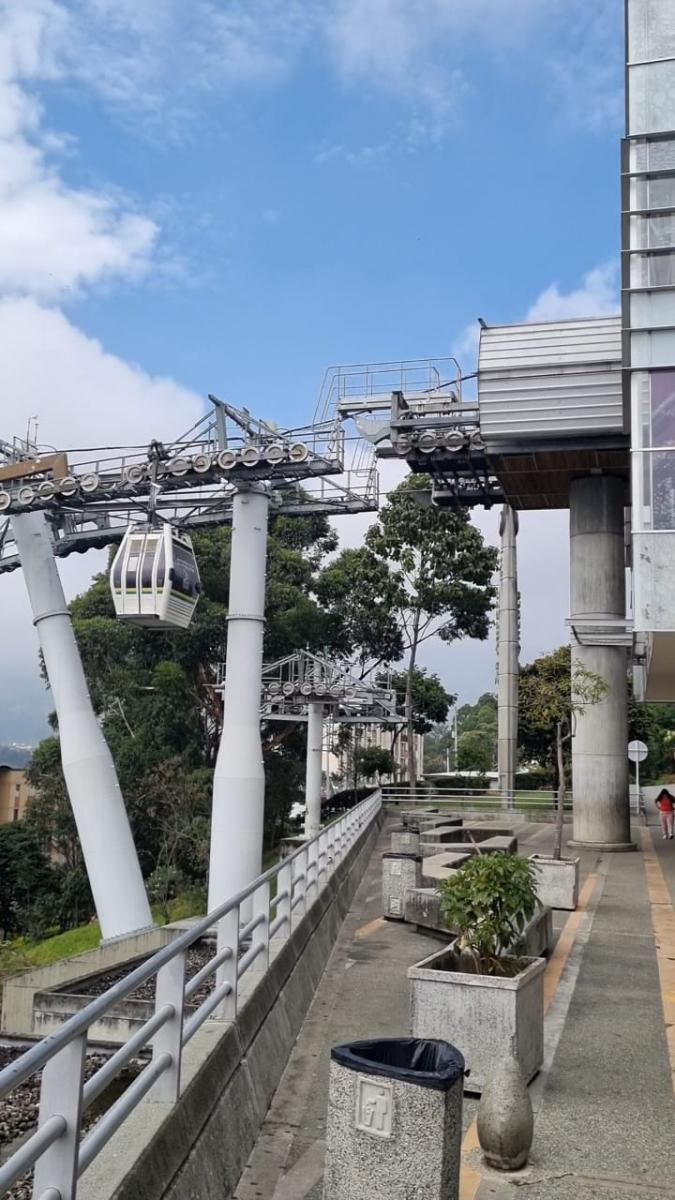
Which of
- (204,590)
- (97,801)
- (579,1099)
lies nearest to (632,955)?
(579,1099)

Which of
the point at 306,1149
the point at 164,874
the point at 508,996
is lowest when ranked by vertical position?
the point at 164,874

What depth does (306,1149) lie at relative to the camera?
19.7 feet

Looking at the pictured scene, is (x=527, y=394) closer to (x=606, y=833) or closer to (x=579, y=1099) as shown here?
(x=606, y=833)

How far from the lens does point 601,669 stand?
2431 centimetres

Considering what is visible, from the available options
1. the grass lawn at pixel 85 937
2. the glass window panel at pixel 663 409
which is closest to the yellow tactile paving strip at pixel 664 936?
the glass window panel at pixel 663 409

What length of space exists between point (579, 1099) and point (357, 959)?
4.79 metres

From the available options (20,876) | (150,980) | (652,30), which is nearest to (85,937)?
(20,876)

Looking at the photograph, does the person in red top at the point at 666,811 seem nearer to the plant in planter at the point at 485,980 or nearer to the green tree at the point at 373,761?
the plant in planter at the point at 485,980

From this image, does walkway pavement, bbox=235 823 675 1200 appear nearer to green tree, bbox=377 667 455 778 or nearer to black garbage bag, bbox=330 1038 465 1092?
black garbage bag, bbox=330 1038 465 1092

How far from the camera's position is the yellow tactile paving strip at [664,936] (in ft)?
28.3

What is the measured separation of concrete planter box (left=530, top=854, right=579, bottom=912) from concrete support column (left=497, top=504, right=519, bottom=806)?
76.9 ft

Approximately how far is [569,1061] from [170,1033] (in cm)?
373

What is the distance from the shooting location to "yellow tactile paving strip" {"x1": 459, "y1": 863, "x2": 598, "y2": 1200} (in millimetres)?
5367

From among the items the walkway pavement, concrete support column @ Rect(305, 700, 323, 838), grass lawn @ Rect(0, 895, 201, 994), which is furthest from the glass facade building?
grass lawn @ Rect(0, 895, 201, 994)
